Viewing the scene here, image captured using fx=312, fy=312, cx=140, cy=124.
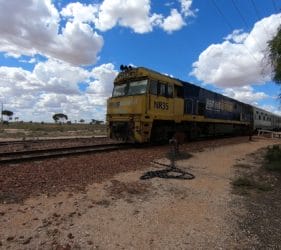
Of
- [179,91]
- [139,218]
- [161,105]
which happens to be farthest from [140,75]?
[139,218]

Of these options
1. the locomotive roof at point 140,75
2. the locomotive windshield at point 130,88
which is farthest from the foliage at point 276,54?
the locomotive windshield at point 130,88

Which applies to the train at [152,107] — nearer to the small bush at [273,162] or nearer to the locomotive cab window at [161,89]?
the locomotive cab window at [161,89]

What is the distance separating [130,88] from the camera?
50.2ft

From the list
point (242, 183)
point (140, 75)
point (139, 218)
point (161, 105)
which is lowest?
point (139, 218)

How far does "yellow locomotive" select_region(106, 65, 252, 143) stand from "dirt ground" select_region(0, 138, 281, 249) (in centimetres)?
665

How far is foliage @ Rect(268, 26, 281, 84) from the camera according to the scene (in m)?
13.4

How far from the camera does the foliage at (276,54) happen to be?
13359 millimetres

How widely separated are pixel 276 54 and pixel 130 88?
22.3 ft

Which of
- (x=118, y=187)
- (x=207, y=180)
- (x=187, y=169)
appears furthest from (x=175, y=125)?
(x=118, y=187)

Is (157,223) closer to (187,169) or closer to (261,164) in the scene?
(187,169)

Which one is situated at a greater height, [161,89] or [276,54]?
[276,54]

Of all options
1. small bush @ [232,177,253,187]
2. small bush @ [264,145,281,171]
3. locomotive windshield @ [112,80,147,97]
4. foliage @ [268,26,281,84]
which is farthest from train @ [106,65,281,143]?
foliage @ [268,26,281,84]

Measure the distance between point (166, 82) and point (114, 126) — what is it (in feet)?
11.3

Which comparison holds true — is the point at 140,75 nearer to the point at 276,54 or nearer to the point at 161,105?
the point at 161,105
